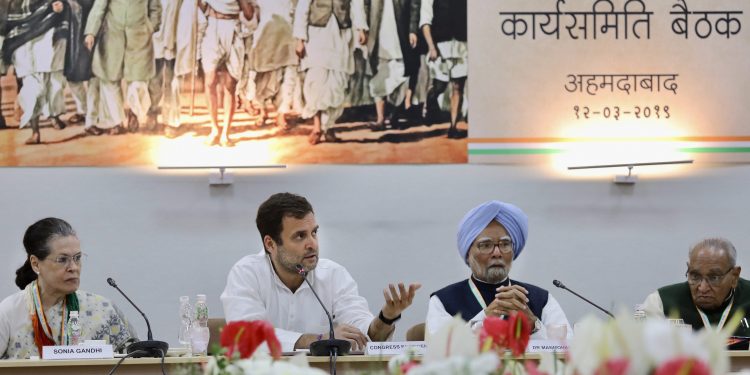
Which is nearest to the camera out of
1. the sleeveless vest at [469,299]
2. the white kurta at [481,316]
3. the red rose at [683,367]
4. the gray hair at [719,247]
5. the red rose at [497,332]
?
the red rose at [683,367]

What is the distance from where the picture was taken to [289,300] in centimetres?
458

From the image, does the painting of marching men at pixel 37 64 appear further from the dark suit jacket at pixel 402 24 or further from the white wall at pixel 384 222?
the dark suit jacket at pixel 402 24

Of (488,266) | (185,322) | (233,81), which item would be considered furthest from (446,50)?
(185,322)

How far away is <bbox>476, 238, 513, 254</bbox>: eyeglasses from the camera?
449 centimetres

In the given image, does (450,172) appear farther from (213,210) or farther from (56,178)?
(56,178)

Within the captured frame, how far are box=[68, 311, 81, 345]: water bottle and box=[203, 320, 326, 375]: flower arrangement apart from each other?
250 cm

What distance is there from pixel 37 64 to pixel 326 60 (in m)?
1.53

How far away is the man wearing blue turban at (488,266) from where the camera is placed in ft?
14.6

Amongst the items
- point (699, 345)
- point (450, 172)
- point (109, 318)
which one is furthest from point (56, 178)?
point (699, 345)

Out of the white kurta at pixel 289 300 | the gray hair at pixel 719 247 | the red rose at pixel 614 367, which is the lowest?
the white kurta at pixel 289 300

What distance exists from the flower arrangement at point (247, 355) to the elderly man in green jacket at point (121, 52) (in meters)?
4.02

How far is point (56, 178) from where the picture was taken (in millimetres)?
5641

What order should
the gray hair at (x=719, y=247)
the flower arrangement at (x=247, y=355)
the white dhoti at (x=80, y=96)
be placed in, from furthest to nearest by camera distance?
the white dhoti at (x=80, y=96) → the gray hair at (x=719, y=247) → the flower arrangement at (x=247, y=355)

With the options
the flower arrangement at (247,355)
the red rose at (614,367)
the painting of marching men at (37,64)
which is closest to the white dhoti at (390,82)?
the painting of marching men at (37,64)
